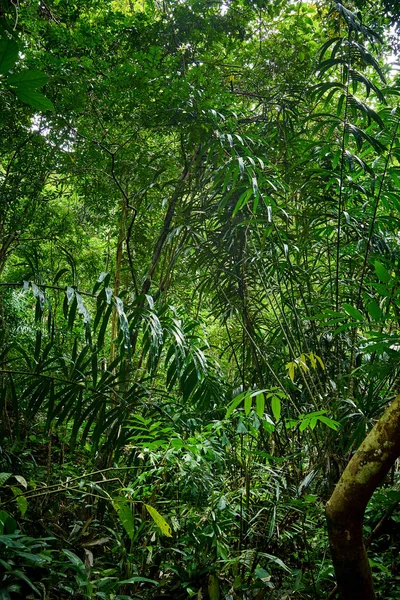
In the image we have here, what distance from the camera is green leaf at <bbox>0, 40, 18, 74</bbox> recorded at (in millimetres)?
415

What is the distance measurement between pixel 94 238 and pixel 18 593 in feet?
11.6

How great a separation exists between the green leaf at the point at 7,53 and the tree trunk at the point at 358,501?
3.43 feet

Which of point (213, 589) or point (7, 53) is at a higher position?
point (7, 53)

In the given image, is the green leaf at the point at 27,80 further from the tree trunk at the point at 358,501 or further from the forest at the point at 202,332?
the tree trunk at the point at 358,501

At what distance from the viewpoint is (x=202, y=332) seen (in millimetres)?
3467

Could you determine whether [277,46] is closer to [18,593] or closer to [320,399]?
[320,399]

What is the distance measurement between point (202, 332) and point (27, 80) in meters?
3.04

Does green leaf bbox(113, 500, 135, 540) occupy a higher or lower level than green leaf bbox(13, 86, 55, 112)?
lower

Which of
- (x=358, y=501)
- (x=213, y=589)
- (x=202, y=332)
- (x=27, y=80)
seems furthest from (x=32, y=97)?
(x=202, y=332)

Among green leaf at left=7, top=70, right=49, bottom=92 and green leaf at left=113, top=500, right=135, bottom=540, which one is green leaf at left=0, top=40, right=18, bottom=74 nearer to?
green leaf at left=7, top=70, right=49, bottom=92

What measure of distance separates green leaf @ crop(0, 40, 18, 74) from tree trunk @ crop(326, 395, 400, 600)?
105cm

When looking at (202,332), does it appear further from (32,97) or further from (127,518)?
(32,97)

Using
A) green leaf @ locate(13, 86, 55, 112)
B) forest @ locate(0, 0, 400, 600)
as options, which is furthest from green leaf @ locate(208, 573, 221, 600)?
green leaf @ locate(13, 86, 55, 112)

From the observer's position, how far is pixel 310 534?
1.97 meters
